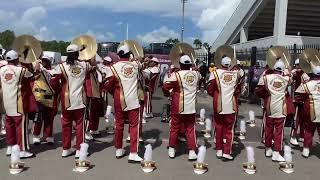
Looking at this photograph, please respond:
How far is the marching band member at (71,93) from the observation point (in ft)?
29.7

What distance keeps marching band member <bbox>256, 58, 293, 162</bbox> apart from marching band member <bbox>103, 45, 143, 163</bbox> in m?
2.44

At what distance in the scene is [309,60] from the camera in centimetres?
1098

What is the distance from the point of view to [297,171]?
350 inches

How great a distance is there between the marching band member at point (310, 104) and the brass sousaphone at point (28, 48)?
16.5ft

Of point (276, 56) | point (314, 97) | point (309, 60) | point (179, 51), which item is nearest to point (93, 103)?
point (179, 51)

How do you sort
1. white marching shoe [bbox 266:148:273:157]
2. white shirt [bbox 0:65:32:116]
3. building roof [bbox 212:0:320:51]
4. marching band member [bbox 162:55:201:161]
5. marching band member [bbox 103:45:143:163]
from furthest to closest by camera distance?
building roof [bbox 212:0:320:51] → white marching shoe [bbox 266:148:273:157] → marching band member [bbox 162:55:201:161] → marching band member [bbox 103:45:143:163] → white shirt [bbox 0:65:32:116]

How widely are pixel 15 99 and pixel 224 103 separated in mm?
3655

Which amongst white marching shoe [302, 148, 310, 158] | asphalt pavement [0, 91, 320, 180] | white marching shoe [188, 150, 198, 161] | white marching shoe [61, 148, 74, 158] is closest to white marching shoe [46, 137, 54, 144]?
asphalt pavement [0, 91, 320, 180]

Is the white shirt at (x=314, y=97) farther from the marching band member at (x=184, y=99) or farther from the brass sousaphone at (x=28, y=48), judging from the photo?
the brass sousaphone at (x=28, y=48)

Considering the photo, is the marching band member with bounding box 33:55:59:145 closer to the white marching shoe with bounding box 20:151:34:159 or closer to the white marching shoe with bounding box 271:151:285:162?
the white marching shoe with bounding box 20:151:34:159

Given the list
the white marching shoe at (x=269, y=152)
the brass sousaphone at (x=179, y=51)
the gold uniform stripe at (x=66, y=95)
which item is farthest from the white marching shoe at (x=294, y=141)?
the gold uniform stripe at (x=66, y=95)

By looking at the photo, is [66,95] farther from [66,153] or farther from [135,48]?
[135,48]

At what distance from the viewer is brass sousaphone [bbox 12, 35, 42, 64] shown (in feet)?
30.9

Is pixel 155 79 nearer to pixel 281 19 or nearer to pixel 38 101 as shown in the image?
pixel 38 101
